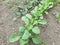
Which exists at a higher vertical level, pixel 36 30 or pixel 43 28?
pixel 36 30

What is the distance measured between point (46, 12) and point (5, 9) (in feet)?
2.54

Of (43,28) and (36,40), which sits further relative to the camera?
(43,28)

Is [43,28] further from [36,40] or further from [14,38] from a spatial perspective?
[14,38]

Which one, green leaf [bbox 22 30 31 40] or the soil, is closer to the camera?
green leaf [bbox 22 30 31 40]

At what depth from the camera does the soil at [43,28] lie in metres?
2.59

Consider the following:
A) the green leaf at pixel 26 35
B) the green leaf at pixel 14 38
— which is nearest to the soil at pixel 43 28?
the green leaf at pixel 14 38

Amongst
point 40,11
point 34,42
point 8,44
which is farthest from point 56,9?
point 8,44

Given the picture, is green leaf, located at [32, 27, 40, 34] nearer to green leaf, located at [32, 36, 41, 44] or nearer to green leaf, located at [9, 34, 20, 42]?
green leaf, located at [32, 36, 41, 44]

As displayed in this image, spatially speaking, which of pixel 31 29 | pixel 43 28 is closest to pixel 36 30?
pixel 31 29

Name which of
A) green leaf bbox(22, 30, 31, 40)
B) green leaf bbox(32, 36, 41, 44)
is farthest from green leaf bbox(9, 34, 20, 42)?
green leaf bbox(32, 36, 41, 44)

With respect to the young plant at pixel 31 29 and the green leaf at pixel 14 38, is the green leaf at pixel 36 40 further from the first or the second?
the green leaf at pixel 14 38

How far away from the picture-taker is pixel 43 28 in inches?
107

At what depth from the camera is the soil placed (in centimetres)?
259

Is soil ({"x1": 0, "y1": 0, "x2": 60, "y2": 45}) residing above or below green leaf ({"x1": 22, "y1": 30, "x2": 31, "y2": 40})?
below
